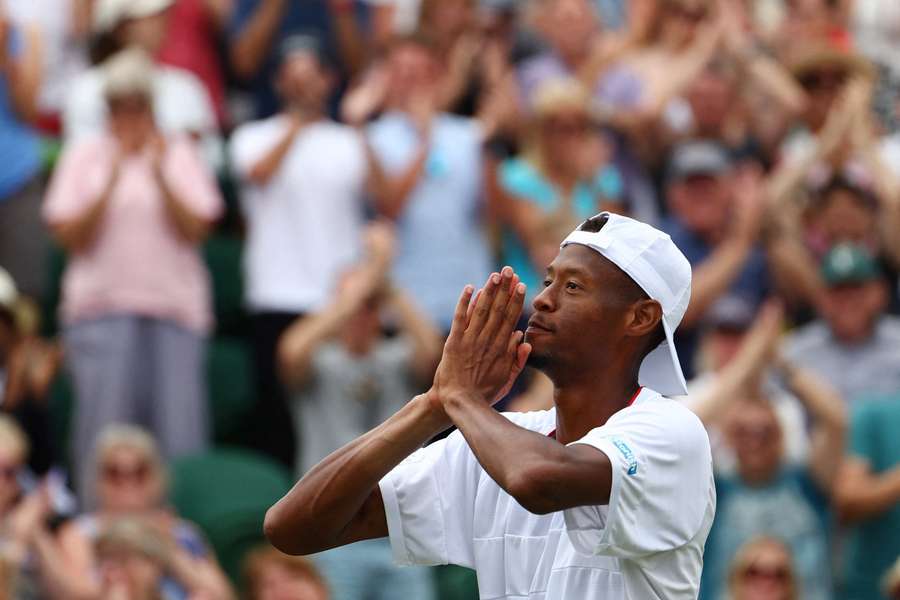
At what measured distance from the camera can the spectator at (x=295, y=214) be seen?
9664 mm

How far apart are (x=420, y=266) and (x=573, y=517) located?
5.85 metres

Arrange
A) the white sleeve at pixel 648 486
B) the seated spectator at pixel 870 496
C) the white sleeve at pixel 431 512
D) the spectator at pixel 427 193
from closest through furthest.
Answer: the white sleeve at pixel 648 486 → the white sleeve at pixel 431 512 → the seated spectator at pixel 870 496 → the spectator at pixel 427 193

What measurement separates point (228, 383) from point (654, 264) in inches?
226

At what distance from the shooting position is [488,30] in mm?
11555

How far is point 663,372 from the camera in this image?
13.5 feet

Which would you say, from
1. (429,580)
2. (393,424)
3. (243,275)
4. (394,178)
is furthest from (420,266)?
(393,424)

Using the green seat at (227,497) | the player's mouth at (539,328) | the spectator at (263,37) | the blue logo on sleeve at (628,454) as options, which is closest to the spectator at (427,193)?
the spectator at (263,37)

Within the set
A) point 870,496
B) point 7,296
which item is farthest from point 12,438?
point 870,496

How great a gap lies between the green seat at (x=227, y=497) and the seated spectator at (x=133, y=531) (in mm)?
110

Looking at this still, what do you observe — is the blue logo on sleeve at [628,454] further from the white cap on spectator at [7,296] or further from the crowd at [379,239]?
the white cap on spectator at [7,296]

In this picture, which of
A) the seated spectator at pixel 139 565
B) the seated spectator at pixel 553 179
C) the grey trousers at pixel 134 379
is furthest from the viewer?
the seated spectator at pixel 553 179

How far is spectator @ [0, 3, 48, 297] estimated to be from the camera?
9.75 metres

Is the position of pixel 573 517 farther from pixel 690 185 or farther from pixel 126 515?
pixel 690 185

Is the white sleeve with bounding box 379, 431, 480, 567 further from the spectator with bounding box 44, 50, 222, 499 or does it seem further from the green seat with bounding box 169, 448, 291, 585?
the spectator with bounding box 44, 50, 222, 499
